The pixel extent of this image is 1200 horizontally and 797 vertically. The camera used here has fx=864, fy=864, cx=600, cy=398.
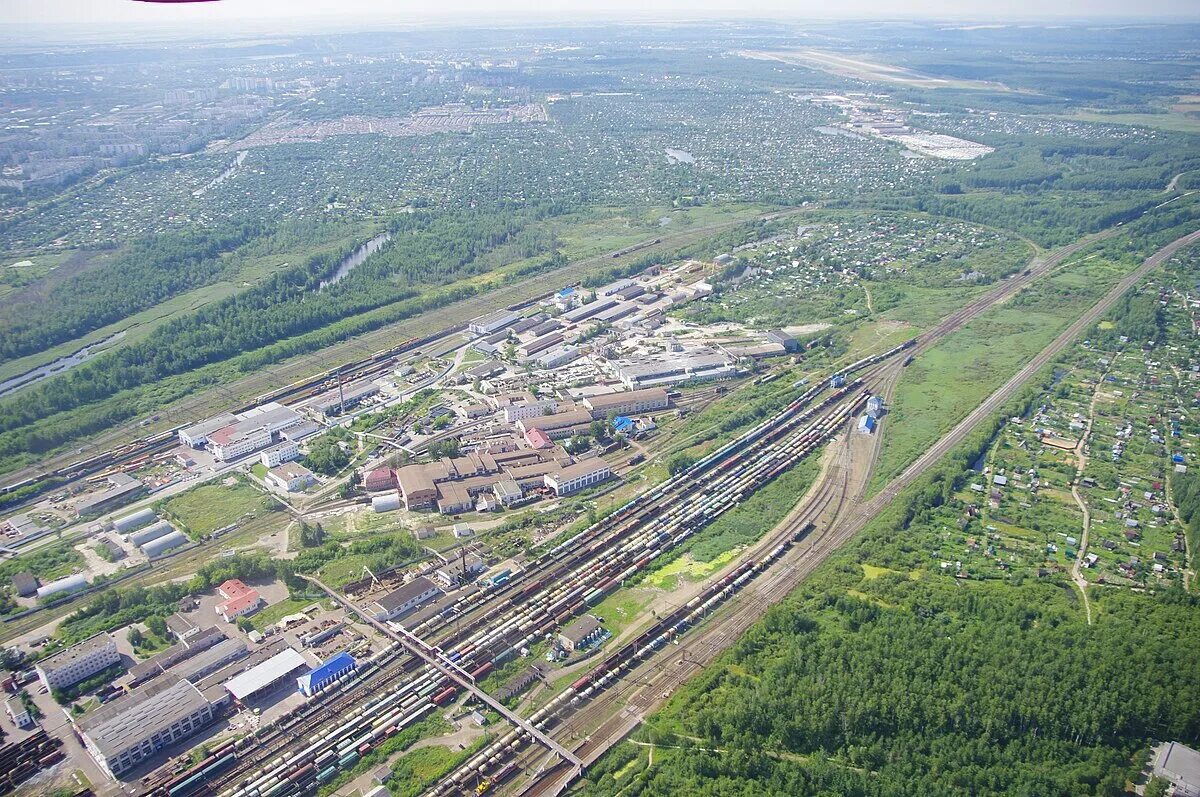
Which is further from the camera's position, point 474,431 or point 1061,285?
point 1061,285

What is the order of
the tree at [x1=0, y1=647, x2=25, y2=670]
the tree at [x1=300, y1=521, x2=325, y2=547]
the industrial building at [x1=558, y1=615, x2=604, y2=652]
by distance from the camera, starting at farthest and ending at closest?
the tree at [x1=300, y1=521, x2=325, y2=547]
the industrial building at [x1=558, y1=615, x2=604, y2=652]
the tree at [x1=0, y1=647, x2=25, y2=670]

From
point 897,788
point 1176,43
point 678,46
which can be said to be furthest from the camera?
point 678,46

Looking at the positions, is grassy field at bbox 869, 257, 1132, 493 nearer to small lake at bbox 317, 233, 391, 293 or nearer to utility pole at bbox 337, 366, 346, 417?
utility pole at bbox 337, 366, 346, 417

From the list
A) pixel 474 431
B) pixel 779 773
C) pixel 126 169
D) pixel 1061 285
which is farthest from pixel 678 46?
pixel 779 773

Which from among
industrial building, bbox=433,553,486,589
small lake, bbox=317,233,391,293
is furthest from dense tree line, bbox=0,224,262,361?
industrial building, bbox=433,553,486,589

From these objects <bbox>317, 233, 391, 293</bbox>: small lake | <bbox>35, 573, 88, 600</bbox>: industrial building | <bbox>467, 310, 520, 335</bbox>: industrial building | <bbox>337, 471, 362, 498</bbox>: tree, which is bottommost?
<bbox>35, 573, 88, 600</bbox>: industrial building

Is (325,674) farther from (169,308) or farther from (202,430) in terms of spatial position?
(169,308)

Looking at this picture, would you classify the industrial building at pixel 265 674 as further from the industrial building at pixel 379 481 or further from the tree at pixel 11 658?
the industrial building at pixel 379 481

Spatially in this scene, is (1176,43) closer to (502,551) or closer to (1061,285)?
(1061,285)
